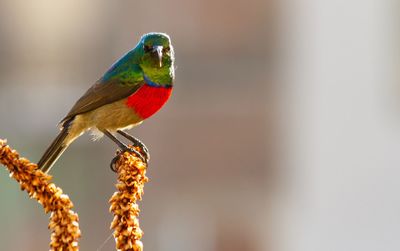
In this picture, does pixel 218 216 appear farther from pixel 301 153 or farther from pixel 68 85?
pixel 68 85

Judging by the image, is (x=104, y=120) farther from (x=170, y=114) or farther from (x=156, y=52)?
(x=170, y=114)

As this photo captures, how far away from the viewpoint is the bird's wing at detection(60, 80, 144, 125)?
12.9 feet

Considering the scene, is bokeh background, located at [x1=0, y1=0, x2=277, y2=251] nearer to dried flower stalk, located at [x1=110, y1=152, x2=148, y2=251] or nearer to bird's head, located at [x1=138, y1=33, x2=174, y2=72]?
bird's head, located at [x1=138, y1=33, x2=174, y2=72]

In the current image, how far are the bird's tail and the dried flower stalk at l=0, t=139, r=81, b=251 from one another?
136cm

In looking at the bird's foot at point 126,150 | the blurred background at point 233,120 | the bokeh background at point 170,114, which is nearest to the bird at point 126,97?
the bird's foot at point 126,150

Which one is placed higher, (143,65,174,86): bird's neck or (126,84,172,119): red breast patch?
(143,65,174,86): bird's neck

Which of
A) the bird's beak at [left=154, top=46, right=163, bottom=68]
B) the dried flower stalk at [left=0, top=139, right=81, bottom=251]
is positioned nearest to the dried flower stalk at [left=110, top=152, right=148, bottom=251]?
the dried flower stalk at [left=0, top=139, right=81, bottom=251]

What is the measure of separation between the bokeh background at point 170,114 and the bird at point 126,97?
301 inches

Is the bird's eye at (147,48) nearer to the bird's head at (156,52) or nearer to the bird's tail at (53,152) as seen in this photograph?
the bird's head at (156,52)

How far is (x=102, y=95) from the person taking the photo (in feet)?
13.3

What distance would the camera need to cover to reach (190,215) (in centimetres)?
1212

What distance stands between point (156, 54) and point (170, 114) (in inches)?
327

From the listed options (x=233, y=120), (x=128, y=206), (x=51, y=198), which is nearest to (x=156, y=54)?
(x=128, y=206)

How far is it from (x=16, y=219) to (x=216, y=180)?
235cm
